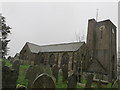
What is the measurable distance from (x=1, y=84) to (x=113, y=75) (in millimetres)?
28423

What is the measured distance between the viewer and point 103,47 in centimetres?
3300

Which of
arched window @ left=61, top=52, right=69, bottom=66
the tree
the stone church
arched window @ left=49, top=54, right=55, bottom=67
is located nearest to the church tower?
the stone church

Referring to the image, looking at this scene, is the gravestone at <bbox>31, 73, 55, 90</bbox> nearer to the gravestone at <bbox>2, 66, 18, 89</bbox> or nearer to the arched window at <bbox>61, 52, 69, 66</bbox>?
the gravestone at <bbox>2, 66, 18, 89</bbox>

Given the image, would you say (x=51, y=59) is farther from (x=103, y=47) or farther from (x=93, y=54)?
(x=103, y=47)

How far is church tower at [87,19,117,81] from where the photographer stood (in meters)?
30.7

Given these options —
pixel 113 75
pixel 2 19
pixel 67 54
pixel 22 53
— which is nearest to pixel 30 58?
pixel 22 53

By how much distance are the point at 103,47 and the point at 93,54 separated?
2.84 meters

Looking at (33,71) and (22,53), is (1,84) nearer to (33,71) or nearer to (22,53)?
(33,71)

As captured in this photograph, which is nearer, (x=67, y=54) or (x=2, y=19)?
(x=67, y=54)

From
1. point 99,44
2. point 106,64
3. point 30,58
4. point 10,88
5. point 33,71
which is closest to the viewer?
point 10,88

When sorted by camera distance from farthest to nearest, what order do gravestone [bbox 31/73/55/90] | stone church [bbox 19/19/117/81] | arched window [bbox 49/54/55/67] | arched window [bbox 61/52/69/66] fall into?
1. arched window [bbox 49/54/55/67]
2. arched window [bbox 61/52/69/66]
3. stone church [bbox 19/19/117/81]
4. gravestone [bbox 31/73/55/90]

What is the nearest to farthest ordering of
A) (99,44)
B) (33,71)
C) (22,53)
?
1. (33,71)
2. (99,44)
3. (22,53)

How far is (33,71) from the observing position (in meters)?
10.5


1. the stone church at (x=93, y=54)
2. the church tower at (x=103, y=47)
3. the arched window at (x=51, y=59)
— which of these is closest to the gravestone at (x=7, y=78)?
the stone church at (x=93, y=54)
